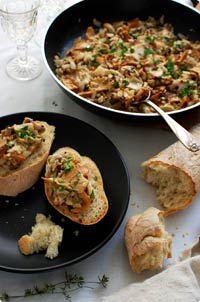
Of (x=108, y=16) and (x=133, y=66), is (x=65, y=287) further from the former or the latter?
(x=108, y=16)

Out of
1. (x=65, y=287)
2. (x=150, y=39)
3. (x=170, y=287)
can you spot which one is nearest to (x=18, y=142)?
(x=65, y=287)

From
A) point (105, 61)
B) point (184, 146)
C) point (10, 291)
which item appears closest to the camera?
point (10, 291)

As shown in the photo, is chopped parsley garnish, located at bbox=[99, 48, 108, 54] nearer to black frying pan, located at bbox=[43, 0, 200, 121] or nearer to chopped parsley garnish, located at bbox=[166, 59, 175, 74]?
black frying pan, located at bbox=[43, 0, 200, 121]

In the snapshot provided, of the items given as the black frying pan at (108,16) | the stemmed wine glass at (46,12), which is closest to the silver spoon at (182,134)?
the black frying pan at (108,16)

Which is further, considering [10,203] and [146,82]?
[146,82]

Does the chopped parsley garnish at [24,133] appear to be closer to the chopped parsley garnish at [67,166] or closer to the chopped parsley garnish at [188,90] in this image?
the chopped parsley garnish at [67,166]

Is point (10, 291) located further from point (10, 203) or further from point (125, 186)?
point (125, 186)

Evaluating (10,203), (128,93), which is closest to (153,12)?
(128,93)
